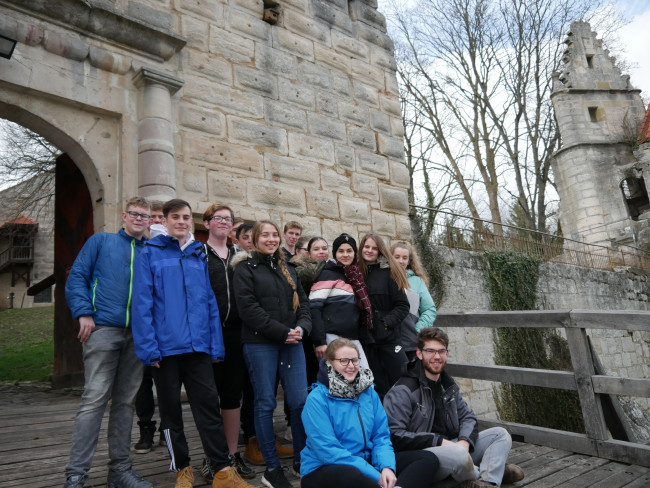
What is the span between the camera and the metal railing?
371 inches

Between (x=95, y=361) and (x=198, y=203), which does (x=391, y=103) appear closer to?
(x=198, y=203)

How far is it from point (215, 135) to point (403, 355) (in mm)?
3104

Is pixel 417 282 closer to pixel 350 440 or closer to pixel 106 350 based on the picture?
pixel 350 440

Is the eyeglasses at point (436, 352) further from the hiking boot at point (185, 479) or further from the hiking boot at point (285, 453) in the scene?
the hiking boot at point (185, 479)

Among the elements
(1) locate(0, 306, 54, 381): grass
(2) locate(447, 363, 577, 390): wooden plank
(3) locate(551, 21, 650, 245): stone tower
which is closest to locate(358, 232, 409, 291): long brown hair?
(2) locate(447, 363, 577, 390): wooden plank

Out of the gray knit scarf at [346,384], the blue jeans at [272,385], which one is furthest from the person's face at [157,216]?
the gray knit scarf at [346,384]

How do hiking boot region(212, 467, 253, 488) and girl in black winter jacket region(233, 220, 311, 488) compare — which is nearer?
hiking boot region(212, 467, 253, 488)

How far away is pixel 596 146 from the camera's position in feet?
70.2

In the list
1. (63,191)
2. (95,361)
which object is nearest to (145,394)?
(95,361)

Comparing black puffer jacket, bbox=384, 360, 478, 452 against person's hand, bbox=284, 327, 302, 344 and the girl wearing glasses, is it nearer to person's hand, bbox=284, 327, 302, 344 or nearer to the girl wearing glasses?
the girl wearing glasses

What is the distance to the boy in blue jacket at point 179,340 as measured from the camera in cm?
273

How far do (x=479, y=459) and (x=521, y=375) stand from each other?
104 centimetres

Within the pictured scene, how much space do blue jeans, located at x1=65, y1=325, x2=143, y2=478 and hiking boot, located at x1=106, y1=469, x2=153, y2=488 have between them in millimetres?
31

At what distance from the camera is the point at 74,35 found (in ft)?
14.8
